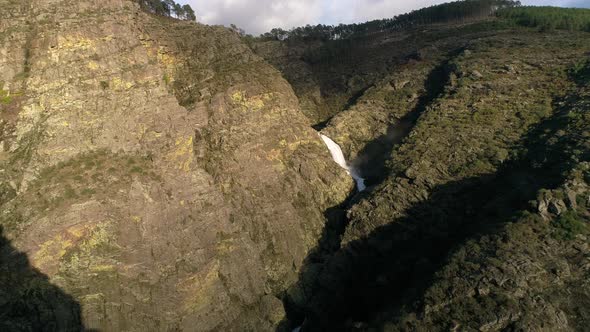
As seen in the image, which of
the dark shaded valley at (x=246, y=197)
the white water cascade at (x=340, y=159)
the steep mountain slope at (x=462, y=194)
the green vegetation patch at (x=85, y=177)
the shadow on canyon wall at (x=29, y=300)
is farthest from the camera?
the white water cascade at (x=340, y=159)

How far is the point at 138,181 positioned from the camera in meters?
36.7

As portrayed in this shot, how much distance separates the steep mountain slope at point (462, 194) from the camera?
27.6 m

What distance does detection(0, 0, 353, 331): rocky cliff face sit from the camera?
32.1m

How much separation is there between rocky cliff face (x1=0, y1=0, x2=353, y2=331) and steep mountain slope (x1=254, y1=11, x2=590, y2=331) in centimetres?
600

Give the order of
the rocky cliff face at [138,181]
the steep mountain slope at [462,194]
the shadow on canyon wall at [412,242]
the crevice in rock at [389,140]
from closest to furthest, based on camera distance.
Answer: the steep mountain slope at [462,194], the rocky cliff face at [138,181], the shadow on canyon wall at [412,242], the crevice in rock at [389,140]

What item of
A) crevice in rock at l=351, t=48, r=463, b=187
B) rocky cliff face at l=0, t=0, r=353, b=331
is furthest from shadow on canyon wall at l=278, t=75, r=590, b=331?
crevice in rock at l=351, t=48, r=463, b=187

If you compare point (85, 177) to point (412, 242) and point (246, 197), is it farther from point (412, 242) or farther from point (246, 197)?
point (412, 242)

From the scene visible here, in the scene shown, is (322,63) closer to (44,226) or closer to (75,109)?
(75,109)

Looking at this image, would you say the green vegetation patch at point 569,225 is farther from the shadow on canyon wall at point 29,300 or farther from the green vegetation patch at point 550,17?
the green vegetation patch at point 550,17

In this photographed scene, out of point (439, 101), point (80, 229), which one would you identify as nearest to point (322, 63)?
point (439, 101)

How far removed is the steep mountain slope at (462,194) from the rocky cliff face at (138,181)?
6.00m

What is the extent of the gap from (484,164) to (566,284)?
18386 millimetres

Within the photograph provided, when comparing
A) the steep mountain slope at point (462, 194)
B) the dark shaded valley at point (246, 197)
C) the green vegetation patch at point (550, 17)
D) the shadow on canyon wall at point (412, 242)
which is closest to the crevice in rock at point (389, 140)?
Answer: the steep mountain slope at point (462, 194)

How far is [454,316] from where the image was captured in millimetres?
26656
